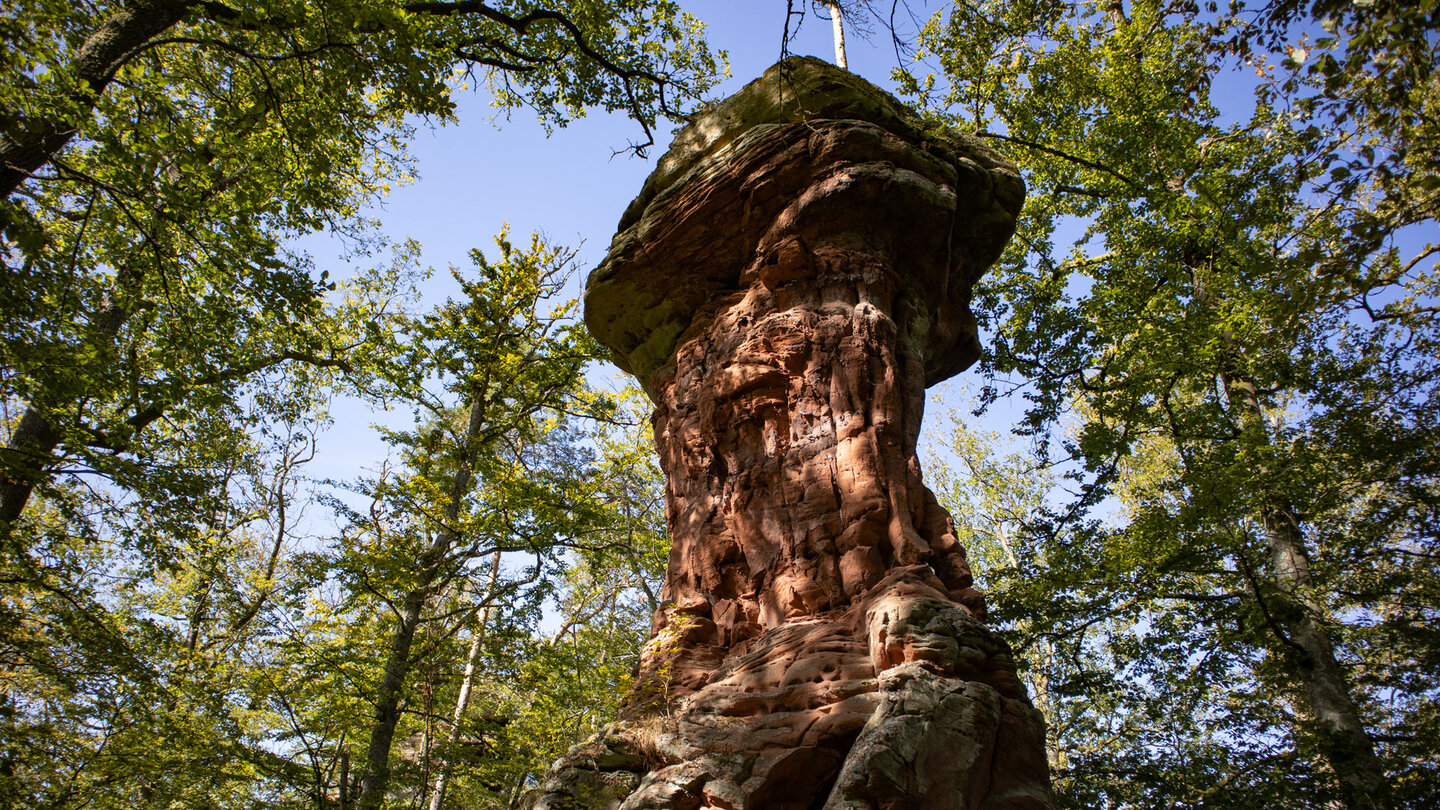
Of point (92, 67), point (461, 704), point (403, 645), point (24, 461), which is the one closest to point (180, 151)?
point (92, 67)

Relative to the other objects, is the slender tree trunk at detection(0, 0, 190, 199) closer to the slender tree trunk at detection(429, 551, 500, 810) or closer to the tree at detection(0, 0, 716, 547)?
the tree at detection(0, 0, 716, 547)

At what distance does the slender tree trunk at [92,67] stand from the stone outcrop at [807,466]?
525cm

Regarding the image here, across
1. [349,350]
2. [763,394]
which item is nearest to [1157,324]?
[763,394]

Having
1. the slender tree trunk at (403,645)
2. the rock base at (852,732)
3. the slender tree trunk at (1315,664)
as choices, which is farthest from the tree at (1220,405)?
the slender tree trunk at (403,645)

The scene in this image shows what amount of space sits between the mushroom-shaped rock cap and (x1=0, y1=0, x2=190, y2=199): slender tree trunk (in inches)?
206

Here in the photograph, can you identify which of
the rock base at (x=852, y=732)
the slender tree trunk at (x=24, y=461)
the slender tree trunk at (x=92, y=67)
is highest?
the slender tree trunk at (x=92, y=67)

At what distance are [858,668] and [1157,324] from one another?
31.3 feet

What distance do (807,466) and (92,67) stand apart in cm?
745

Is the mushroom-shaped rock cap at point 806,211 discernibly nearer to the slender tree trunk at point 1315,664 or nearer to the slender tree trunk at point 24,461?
the slender tree trunk at point 1315,664

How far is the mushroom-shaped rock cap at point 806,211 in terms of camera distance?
29.5 ft

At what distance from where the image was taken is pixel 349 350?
42.8 feet

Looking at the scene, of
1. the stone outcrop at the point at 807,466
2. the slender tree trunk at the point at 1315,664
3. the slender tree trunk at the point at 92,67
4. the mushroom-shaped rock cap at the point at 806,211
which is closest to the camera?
the stone outcrop at the point at 807,466

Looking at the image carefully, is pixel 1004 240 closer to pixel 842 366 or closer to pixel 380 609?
pixel 842 366

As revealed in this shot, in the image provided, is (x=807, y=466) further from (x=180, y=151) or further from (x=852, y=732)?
(x=180, y=151)
